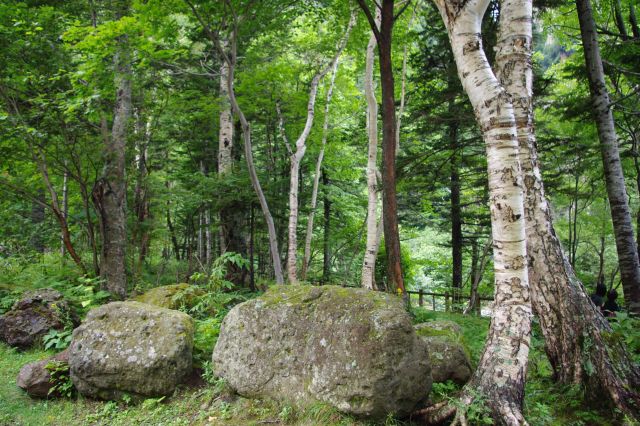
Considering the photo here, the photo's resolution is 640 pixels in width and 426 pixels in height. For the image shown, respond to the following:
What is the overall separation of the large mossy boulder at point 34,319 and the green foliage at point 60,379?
1.60m

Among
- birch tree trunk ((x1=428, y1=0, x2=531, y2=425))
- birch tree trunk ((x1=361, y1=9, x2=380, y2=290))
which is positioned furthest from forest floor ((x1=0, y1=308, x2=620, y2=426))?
birch tree trunk ((x1=361, y1=9, x2=380, y2=290))

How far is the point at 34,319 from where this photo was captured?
664 centimetres

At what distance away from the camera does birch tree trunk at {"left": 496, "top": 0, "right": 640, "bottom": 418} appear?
3.90 metres

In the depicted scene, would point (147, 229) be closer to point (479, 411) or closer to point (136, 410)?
point (136, 410)

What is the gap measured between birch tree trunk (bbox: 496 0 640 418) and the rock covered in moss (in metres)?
5.49

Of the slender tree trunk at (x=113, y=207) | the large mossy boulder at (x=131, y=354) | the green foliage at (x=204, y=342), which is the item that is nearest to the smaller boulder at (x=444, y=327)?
the green foliage at (x=204, y=342)

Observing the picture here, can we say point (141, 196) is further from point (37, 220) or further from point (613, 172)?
point (613, 172)

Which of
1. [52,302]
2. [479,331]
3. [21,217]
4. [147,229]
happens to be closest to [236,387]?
[52,302]

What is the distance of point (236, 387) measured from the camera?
14.2ft

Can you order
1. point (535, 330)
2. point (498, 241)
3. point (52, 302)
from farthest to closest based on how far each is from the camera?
point (535, 330), point (52, 302), point (498, 241)

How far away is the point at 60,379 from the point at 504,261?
575cm

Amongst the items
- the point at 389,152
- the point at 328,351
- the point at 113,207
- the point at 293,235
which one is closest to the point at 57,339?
the point at 113,207

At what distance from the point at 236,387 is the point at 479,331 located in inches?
243

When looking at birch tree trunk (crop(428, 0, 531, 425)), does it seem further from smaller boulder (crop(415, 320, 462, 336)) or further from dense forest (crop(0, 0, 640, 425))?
smaller boulder (crop(415, 320, 462, 336))
